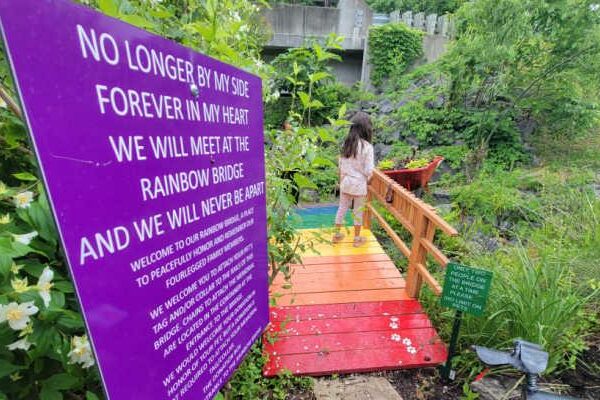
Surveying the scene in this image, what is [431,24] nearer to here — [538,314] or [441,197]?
[441,197]

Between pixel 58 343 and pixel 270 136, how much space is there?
1.41 meters

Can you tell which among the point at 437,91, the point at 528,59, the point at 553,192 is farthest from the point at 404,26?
the point at 553,192

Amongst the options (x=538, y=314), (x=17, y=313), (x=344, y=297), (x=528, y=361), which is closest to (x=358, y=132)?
(x=344, y=297)

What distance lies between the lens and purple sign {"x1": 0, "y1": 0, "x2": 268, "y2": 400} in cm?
55

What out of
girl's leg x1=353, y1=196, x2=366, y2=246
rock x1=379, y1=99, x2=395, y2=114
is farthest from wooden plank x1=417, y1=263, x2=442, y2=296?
rock x1=379, y1=99, x2=395, y2=114

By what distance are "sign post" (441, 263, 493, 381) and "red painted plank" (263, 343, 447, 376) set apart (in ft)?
0.57

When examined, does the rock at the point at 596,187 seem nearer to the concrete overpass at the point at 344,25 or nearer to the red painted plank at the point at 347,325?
the red painted plank at the point at 347,325

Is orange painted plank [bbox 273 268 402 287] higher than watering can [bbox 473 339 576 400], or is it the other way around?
watering can [bbox 473 339 576 400]

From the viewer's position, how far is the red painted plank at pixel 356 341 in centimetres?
222

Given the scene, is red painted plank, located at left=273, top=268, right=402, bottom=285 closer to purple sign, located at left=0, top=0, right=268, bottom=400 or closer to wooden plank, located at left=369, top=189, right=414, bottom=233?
wooden plank, located at left=369, top=189, right=414, bottom=233

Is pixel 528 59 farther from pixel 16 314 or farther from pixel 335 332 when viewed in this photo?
pixel 16 314

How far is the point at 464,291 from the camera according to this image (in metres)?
1.93

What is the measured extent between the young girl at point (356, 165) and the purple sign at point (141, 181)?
2386mm

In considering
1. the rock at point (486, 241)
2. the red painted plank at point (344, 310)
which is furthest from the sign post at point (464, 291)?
the rock at point (486, 241)
